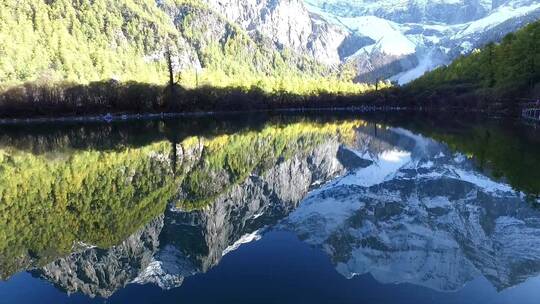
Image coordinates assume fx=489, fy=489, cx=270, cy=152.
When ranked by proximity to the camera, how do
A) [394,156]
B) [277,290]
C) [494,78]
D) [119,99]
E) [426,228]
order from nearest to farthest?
[277,290] < [426,228] < [394,156] < [119,99] < [494,78]

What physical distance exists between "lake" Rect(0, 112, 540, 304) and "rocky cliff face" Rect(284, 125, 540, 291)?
8cm

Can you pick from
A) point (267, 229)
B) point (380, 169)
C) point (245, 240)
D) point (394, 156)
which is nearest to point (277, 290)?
point (245, 240)

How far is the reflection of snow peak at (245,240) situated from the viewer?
59.5ft

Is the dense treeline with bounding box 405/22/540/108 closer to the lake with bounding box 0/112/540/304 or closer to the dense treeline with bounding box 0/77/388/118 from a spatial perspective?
the dense treeline with bounding box 0/77/388/118

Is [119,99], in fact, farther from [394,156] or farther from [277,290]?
[277,290]

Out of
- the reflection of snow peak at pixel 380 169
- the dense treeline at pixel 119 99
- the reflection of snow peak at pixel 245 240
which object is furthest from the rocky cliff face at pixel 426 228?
the dense treeline at pixel 119 99

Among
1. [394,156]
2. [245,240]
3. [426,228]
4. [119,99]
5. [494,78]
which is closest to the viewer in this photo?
[245,240]

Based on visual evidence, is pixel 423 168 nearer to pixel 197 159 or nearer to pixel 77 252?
pixel 197 159

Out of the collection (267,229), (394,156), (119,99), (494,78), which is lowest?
(394,156)

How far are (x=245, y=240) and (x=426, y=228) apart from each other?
7737 mm

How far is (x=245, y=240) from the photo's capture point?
1938 cm

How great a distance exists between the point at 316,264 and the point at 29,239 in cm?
1093

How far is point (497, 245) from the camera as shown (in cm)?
1858

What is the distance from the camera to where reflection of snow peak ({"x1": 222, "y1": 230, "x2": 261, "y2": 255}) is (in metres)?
18.1
